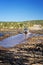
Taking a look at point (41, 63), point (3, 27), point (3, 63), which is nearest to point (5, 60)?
point (3, 63)

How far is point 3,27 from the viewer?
361 feet

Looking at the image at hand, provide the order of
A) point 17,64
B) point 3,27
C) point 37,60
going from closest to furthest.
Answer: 1. point 17,64
2. point 37,60
3. point 3,27

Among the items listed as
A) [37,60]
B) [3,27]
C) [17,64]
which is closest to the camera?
[17,64]

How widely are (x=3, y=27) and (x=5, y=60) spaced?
94749 millimetres

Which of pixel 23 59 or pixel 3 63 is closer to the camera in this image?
pixel 3 63

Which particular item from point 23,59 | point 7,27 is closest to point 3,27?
point 7,27

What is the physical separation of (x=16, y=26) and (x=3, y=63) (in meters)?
101

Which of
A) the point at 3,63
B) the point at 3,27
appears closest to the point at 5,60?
the point at 3,63

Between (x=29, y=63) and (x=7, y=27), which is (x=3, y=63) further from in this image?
(x=7, y=27)

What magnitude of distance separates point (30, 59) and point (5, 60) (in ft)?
6.94

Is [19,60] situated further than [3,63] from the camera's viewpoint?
Yes

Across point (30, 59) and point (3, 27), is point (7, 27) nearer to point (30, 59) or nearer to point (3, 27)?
point (3, 27)

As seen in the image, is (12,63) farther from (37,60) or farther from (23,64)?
(37,60)

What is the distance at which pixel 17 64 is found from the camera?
47.2 feet
